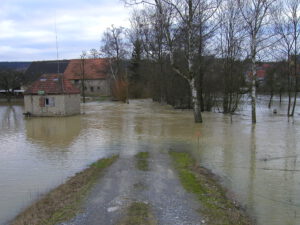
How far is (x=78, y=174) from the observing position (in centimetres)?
1098

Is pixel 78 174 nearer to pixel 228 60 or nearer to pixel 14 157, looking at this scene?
pixel 14 157

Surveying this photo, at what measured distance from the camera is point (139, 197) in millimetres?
7957

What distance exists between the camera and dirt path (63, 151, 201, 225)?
670 centimetres

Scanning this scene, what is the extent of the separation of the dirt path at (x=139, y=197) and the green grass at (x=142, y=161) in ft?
0.79

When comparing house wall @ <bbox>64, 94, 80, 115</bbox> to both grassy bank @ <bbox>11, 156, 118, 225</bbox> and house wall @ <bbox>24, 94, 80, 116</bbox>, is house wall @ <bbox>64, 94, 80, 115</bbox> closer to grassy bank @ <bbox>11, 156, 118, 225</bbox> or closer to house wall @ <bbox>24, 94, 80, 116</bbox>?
house wall @ <bbox>24, 94, 80, 116</bbox>

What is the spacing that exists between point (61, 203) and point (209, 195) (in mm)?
3622

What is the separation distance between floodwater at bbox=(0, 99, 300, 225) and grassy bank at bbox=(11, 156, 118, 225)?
1.71 ft

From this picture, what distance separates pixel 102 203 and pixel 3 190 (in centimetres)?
382

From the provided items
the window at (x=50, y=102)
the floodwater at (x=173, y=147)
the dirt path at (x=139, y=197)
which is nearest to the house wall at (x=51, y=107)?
the window at (x=50, y=102)

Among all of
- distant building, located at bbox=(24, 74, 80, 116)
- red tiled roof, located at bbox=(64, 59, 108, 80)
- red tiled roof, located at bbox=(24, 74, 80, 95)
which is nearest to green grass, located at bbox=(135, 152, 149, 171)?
distant building, located at bbox=(24, 74, 80, 116)

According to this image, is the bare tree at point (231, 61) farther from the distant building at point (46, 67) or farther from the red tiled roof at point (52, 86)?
the distant building at point (46, 67)

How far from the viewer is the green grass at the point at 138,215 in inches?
251

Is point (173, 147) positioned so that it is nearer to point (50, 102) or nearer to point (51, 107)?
point (51, 107)

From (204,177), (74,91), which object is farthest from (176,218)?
(74,91)
